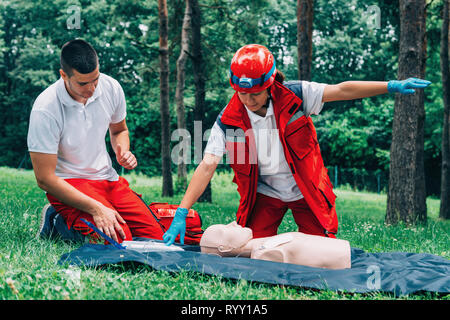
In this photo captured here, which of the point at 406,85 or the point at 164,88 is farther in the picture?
the point at 164,88

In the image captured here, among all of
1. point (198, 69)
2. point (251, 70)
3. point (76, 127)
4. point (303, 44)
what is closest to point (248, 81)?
point (251, 70)

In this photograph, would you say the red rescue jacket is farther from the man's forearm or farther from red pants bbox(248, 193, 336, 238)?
the man's forearm

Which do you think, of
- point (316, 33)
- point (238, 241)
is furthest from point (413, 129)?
point (316, 33)

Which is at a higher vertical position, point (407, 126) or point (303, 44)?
point (303, 44)

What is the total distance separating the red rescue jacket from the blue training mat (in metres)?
0.61

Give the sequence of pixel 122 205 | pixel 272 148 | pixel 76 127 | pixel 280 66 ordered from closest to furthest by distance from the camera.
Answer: pixel 272 148 → pixel 76 127 → pixel 122 205 → pixel 280 66

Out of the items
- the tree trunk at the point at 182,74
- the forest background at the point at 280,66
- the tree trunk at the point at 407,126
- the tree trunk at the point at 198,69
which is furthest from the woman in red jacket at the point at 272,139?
the forest background at the point at 280,66

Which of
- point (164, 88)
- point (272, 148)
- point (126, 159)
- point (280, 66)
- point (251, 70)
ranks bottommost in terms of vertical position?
point (126, 159)

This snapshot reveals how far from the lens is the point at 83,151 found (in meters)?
4.25

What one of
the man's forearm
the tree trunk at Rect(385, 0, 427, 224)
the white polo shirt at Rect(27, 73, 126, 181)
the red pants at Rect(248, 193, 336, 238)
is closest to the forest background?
the tree trunk at Rect(385, 0, 427, 224)

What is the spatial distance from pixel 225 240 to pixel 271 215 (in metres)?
0.73

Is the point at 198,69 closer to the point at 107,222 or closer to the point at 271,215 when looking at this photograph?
the point at 271,215

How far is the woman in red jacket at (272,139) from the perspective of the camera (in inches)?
142
